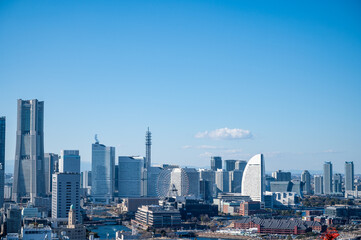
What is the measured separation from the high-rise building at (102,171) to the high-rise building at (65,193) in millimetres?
19890

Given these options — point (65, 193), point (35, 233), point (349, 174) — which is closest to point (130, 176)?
point (65, 193)

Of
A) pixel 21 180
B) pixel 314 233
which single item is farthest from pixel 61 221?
pixel 21 180

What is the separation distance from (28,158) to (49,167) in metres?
8.14

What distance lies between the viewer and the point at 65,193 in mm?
30109

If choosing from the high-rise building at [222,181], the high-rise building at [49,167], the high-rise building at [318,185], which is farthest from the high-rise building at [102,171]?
the high-rise building at [318,185]

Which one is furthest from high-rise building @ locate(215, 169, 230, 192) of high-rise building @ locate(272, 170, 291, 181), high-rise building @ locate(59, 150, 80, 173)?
high-rise building @ locate(59, 150, 80, 173)

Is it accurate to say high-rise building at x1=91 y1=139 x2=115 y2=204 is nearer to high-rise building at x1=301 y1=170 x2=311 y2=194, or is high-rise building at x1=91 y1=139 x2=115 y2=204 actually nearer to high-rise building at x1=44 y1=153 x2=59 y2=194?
high-rise building at x1=44 y1=153 x2=59 y2=194

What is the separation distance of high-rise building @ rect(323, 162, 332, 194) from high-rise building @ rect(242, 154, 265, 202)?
20150mm

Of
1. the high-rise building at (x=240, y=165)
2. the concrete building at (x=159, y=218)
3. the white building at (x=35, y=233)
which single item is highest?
the high-rise building at (x=240, y=165)

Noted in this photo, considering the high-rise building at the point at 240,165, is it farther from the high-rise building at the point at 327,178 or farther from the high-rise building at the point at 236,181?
the high-rise building at the point at 327,178

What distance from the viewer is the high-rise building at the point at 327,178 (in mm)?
63625

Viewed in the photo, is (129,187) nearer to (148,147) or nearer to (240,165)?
(148,147)

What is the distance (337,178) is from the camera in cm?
6581

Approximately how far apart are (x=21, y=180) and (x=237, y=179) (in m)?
24.1
